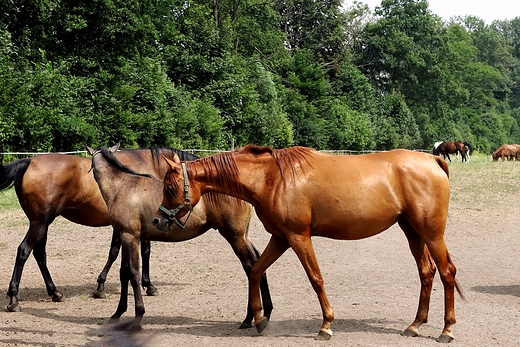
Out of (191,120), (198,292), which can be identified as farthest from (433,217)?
(191,120)

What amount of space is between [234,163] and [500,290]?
4430mm

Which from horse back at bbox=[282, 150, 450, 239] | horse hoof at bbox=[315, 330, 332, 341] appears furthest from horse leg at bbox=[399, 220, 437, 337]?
horse hoof at bbox=[315, 330, 332, 341]

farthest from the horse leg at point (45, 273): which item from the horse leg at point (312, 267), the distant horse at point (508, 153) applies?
the distant horse at point (508, 153)

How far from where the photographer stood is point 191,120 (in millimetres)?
27688

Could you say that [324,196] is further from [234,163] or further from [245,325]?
[245,325]

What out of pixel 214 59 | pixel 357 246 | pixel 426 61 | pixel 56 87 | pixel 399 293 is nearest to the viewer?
pixel 399 293

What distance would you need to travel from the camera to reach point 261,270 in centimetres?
625

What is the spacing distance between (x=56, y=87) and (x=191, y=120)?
7.25 m

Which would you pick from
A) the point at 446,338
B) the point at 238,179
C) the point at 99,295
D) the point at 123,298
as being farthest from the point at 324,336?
the point at 99,295

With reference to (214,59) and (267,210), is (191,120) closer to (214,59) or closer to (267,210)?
(214,59)

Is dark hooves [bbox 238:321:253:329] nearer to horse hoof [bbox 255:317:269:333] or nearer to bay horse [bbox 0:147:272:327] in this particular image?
horse hoof [bbox 255:317:269:333]

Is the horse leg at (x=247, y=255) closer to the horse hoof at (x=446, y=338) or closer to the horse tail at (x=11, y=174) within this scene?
the horse hoof at (x=446, y=338)

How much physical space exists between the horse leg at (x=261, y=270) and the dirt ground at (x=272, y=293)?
0.49 feet

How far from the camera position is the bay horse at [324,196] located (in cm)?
597
